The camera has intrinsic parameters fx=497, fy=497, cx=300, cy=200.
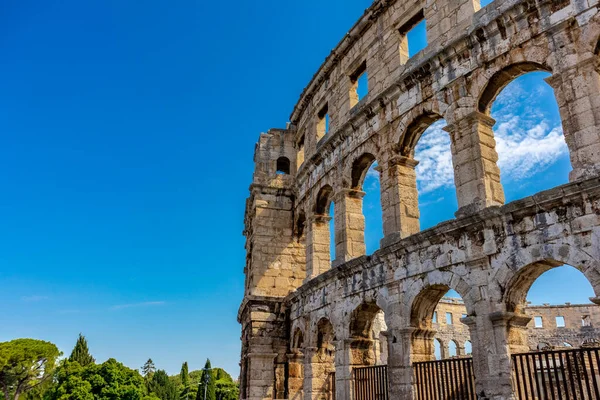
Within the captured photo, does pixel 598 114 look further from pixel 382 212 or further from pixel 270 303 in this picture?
pixel 270 303

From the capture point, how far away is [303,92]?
1619 cm

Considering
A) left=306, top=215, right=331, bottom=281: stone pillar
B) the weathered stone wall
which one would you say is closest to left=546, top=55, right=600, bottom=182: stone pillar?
left=306, top=215, right=331, bottom=281: stone pillar

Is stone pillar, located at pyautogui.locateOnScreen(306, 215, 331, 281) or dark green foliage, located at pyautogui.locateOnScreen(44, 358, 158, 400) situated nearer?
stone pillar, located at pyautogui.locateOnScreen(306, 215, 331, 281)

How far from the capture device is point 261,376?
562 inches

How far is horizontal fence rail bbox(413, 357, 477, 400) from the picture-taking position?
7.85m

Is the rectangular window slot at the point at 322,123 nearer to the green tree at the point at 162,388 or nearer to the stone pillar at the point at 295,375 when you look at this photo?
the stone pillar at the point at 295,375

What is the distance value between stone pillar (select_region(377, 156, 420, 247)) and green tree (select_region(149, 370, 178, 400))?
43.9m

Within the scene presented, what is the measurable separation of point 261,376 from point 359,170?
6.71 metres

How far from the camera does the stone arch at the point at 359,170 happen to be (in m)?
11.7

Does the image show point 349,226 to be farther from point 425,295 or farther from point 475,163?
point 475,163

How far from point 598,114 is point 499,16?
2.61 meters

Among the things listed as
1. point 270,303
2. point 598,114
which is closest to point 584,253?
point 598,114

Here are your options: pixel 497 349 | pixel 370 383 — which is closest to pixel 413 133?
pixel 497 349

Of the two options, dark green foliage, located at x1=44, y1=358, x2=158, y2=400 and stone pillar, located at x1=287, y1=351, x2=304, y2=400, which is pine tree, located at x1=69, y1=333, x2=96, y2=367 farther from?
stone pillar, located at x1=287, y1=351, x2=304, y2=400
